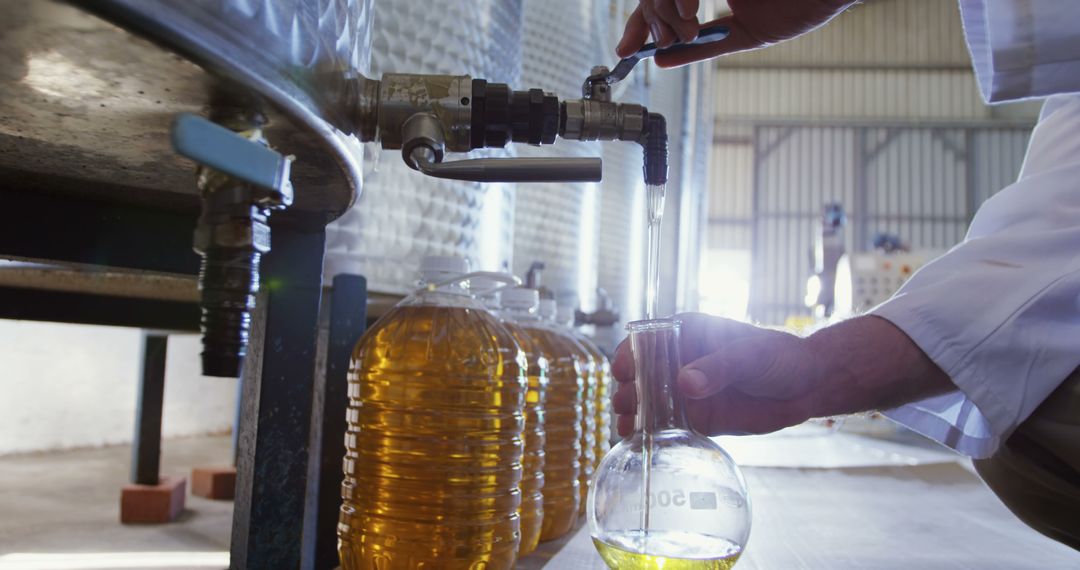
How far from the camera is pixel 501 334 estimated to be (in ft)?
3.08

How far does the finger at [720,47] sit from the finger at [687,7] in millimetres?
64

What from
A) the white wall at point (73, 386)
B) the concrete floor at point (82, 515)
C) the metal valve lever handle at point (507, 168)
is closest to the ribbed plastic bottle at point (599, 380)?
the metal valve lever handle at point (507, 168)

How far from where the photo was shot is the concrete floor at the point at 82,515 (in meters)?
2.10

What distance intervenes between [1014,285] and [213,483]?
265 cm

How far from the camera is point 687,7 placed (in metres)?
0.88

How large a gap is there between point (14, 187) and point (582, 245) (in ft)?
3.83

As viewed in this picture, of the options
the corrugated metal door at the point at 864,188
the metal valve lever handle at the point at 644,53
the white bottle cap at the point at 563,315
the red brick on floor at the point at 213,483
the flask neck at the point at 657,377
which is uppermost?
the corrugated metal door at the point at 864,188

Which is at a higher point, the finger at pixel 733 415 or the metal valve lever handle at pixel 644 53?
the metal valve lever handle at pixel 644 53

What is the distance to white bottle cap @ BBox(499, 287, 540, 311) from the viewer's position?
3.56 ft

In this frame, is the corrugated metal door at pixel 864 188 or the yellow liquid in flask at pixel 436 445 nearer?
the yellow liquid in flask at pixel 436 445

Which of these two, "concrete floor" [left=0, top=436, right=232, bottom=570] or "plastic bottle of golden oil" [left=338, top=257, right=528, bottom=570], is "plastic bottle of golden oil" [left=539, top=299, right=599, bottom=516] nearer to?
"plastic bottle of golden oil" [left=338, top=257, right=528, bottom=570]

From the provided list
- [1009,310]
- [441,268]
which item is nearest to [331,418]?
[441,268]

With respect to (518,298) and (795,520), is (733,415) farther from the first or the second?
(795,520)

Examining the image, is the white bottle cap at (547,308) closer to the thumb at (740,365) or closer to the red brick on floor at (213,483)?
the thumb at (740,365)
